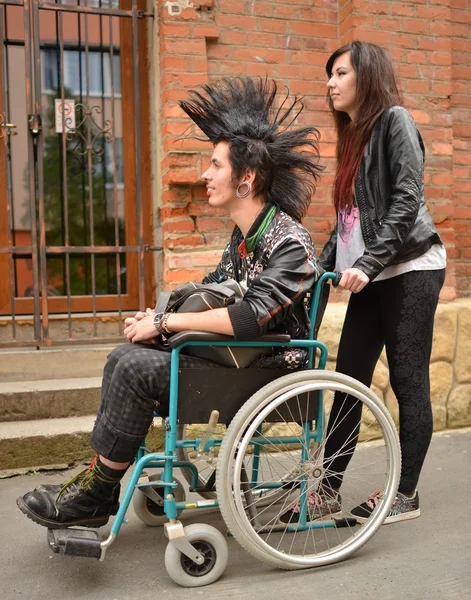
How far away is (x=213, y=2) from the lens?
4.06m

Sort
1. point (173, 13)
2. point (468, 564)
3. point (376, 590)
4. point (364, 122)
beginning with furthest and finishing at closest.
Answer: point (173, 13)
point (364, 122)
point (468, 564)
point (376, 590)

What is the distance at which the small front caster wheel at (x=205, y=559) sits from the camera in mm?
2295

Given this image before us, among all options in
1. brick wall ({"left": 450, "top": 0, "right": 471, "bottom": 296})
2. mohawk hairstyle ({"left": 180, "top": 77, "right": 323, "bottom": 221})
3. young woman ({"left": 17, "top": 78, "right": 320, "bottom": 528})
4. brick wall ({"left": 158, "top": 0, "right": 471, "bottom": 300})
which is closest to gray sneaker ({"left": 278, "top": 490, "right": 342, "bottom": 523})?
young woman ({"left": 17, "top": 78, "right": 320, "bottom": 528})

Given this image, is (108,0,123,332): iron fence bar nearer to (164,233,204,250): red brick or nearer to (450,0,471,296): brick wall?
(164,233,204,250): red brick

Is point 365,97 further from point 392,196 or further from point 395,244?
point 395,244

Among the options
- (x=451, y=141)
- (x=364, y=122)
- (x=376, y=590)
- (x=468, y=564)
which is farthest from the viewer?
(x=451, y=141)

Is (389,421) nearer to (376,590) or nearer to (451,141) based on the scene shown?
(376,590)

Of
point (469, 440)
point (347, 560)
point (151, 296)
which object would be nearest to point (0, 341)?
point (151, 296)

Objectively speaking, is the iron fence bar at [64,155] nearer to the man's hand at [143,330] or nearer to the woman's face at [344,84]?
the man's hand at [143,330]

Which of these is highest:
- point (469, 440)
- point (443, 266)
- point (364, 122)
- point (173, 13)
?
point (173, 13)

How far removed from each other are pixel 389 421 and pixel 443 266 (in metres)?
0.67

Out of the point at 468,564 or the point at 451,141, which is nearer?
the point at 468,564

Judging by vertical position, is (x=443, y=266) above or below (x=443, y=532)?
above

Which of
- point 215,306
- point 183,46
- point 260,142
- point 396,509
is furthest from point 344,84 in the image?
point 396,509
